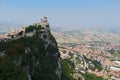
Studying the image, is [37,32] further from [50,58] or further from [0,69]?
[0,69]

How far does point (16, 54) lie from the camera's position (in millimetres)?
92062

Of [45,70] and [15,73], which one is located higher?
[15,73]

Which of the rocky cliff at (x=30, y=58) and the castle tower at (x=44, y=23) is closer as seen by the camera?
the rocky cliff at (x=30, y=58)

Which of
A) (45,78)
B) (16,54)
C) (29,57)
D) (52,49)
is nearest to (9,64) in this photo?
(16,54)

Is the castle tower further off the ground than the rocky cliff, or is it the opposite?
the castle tower

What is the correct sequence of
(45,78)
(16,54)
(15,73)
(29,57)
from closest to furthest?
1. (15,73)
2. (16,54)
3. (29,57)
4. (45,78)

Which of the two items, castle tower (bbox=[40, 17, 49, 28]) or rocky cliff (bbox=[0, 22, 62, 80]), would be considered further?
castle tower (bbox=[40, 17, 49, 28])

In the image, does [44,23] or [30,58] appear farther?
[44,23]

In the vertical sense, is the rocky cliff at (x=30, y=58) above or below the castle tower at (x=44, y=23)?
below

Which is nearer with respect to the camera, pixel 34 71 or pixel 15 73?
pixel 15 73

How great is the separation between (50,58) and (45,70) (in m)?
20.7

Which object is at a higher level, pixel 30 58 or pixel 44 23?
pixel 44 23

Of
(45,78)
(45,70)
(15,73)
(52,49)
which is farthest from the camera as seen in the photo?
(52,49)

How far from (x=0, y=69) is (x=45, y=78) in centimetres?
4104
